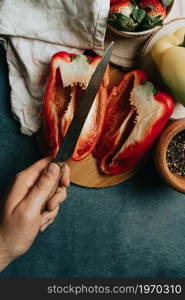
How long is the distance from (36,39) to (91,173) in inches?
13.2

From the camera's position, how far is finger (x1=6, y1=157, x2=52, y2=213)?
2.49 feet

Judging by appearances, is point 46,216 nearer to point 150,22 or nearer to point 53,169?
point 53,169

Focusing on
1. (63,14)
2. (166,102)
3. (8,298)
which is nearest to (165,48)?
(166,102)

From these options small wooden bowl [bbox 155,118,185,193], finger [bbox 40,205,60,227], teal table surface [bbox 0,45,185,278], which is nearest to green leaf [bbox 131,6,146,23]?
small wooden bowl [bbox 155,118,185,193]

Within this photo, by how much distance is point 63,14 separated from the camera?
0.87m

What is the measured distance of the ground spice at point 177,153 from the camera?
0.90 metres

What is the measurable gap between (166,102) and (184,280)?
18.6 inches

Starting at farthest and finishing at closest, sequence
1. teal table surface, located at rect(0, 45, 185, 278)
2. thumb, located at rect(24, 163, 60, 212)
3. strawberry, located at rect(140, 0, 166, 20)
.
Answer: teal table surface, located at rect(0, 45, 185, 278) < strawberry, located at rect(140, 0, 166, 20) < thumb, located at rect(24, 163, 60, 212)

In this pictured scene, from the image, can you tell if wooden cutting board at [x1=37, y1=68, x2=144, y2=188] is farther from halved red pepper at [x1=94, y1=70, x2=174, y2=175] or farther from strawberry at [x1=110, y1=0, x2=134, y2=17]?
strawberry at [x1=110, y1=0, x2=134, y2=17]

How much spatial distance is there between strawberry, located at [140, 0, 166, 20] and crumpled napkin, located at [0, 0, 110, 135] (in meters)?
0.09

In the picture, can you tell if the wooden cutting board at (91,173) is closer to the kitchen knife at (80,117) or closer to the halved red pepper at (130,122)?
the halved red pepper at (130,122)

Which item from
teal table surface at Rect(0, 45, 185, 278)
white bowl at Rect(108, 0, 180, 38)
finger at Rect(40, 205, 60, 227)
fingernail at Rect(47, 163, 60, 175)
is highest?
white bowl at Rect(108, 0, 180, 38)

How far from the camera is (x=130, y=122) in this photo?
880mm

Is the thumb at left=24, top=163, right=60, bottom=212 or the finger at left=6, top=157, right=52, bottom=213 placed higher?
the thumb at left=24, top=163, right=60, bottom=212
